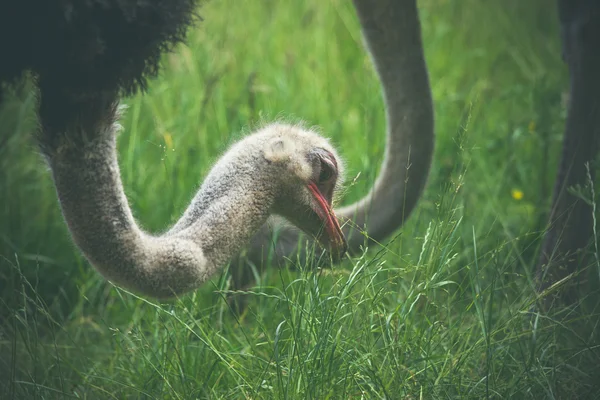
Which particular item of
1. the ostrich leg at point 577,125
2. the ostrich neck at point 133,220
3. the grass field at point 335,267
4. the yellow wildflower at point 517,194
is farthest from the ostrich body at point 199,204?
the yellow wildflower at point 517,194

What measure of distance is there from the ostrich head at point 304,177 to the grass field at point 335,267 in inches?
5.7

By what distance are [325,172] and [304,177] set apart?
10cm

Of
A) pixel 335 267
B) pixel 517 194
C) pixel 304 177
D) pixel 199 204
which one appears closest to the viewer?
pixel 199 204

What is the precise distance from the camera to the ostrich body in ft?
7.98

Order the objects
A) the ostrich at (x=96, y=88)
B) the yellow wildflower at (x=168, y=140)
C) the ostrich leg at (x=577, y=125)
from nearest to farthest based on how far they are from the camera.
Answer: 1. the ostrich at (x=96, y=88)
2. the ostrich leg at (x=577, y=125)
3. the yellow wildflower at (x=168, y=140)

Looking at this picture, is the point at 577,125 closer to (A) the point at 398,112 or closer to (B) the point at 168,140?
(A) the point at 398,112

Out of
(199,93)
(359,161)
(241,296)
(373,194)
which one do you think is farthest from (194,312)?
(199,93)

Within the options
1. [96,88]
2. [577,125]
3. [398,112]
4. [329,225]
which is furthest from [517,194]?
[96,88]

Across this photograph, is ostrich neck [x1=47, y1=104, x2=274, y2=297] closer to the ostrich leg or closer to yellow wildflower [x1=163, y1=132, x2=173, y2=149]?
the ostrich leg

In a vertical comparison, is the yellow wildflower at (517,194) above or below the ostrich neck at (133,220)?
below

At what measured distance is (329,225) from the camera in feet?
9.62

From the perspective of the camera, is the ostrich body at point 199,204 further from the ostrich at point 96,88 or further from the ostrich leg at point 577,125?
the ostrich leg at point 577,125

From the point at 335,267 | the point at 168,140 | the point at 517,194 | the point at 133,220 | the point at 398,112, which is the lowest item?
the point at 335,267

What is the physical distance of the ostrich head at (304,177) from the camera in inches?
110
